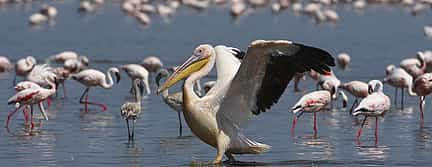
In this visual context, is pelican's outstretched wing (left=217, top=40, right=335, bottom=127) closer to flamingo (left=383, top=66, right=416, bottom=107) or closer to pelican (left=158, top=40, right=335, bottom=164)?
pelican (left=158, top=40, right=335, bottom=164)

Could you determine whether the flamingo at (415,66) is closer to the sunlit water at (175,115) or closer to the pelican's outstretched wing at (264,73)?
the sunlit water at (175,115)

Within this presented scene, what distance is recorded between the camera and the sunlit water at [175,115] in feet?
38.2

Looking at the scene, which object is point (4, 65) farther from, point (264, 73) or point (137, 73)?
point (264, 73)

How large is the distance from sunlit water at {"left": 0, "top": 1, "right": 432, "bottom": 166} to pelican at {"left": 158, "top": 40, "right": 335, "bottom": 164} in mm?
371

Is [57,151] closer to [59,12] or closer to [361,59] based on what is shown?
[361,59]

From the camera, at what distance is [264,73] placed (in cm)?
1046

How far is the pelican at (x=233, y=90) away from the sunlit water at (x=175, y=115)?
371mm

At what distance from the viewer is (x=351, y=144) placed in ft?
41.8

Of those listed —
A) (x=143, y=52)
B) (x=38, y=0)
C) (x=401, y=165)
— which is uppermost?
(x=38, y=0)

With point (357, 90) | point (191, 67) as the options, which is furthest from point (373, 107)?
point (191, 67)

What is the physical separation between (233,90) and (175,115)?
5066 mm

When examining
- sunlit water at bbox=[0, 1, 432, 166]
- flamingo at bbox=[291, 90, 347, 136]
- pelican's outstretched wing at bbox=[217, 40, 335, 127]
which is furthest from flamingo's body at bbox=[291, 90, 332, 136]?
pelican's outstretched wing at bbox=[217, 40, 335, 127]

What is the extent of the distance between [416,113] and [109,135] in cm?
497

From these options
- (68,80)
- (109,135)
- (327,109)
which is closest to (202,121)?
(109,135)
